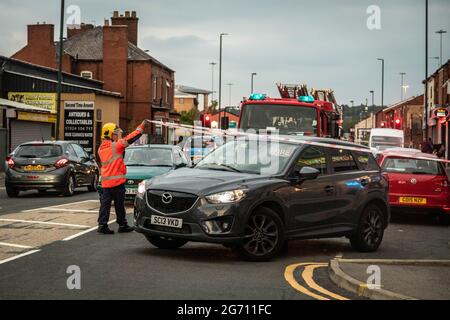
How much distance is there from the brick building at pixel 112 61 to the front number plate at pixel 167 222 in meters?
51.9

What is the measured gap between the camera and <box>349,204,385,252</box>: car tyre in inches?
454

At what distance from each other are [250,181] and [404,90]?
11364 cm

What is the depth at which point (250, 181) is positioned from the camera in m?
9.95

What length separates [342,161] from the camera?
458 inches

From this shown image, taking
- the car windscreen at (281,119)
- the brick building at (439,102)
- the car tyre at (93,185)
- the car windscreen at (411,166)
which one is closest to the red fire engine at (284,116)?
the car windscreen at (281,119)

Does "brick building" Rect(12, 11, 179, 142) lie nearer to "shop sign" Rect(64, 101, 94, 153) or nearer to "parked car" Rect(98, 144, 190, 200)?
"shop sign" Rect(64, 101, 94, 153)

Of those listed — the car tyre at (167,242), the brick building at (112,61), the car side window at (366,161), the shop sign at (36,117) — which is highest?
the brick building at (112,61)

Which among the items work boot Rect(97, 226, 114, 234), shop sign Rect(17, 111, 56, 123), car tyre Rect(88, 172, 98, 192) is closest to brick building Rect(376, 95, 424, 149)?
shop sign Rect(17, 111, 56, 123)

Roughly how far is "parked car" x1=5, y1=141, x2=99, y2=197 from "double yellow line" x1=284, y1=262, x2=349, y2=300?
42.8ft

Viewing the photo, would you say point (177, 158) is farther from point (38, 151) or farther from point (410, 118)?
point (410, 118)

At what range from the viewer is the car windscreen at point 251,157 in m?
10.6

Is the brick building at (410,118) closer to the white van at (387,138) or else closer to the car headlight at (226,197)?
the white van at (387,138)

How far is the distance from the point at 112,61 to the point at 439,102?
27143 millimetres
